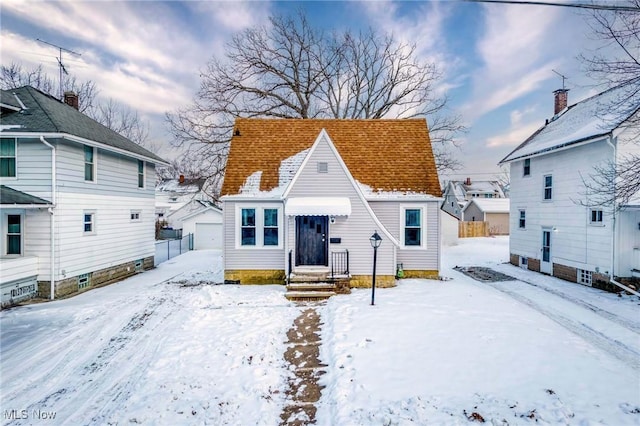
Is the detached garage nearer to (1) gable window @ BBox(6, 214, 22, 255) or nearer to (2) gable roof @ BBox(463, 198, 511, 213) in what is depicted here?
(1) gable window @ BBox(6, 214, 22, 255)

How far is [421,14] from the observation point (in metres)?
10.0

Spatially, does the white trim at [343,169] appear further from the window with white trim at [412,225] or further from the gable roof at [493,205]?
the gable roof at [493,205]

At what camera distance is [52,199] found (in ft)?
36.1

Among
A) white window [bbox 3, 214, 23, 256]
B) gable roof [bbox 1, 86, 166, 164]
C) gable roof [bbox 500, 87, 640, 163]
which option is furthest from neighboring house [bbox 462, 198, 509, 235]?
white window [bbox 3, 214, 23, 256]

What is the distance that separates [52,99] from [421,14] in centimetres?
1522

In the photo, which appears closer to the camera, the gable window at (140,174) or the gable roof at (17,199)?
the gable roof at (17,199)

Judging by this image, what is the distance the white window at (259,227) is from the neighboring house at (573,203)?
37.5 ft

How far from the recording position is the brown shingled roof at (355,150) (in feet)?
43.4

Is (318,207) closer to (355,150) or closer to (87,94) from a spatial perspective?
(355,150)

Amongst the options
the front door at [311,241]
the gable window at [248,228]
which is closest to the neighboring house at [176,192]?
the gable window at [248,228]

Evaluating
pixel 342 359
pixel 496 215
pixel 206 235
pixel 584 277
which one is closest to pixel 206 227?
pixel 206 235

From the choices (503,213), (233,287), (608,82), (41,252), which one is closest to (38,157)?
(41,252)

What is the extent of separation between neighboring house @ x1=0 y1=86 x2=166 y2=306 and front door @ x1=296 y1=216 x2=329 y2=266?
27.4 ft

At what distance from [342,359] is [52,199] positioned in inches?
447
